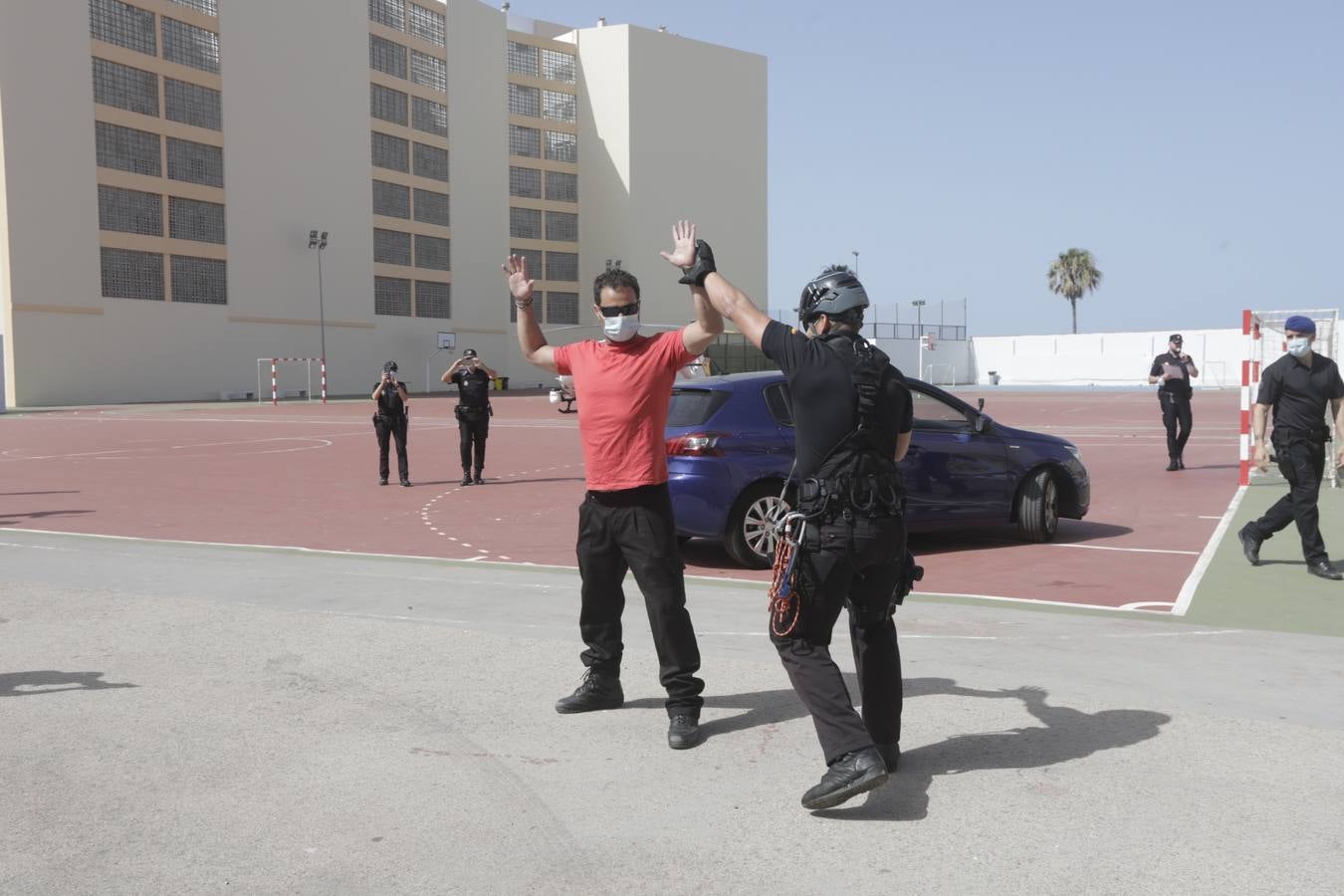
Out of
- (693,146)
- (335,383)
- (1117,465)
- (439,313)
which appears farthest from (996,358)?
(1117,465)

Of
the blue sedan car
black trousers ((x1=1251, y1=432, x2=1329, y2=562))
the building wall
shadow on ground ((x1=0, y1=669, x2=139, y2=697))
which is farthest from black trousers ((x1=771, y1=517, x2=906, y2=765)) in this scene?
the building wall

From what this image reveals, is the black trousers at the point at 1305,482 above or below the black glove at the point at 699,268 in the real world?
below

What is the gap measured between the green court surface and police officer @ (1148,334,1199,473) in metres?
6.20

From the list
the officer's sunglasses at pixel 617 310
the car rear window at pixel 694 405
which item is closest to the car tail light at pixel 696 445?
the car rear window at pixel 694 405

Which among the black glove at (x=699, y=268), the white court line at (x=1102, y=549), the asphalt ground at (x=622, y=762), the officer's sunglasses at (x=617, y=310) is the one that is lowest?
the white court line at (x=1102, y=549)

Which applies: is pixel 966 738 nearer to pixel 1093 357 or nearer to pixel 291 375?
pixel 291 375

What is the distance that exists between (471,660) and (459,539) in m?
5.04

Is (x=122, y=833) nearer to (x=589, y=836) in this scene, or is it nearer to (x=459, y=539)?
(x=589, y=836)

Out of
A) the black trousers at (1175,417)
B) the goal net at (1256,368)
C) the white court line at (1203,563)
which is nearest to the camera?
the white court line at (1203,563)

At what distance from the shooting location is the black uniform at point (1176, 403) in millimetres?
17094

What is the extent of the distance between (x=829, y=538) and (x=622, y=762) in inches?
49.8

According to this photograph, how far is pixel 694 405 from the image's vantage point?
9898mm

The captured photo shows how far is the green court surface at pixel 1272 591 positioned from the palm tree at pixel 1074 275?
93943mm

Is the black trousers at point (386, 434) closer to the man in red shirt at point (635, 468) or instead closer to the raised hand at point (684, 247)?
the man in red shirt at point (635, 468)
